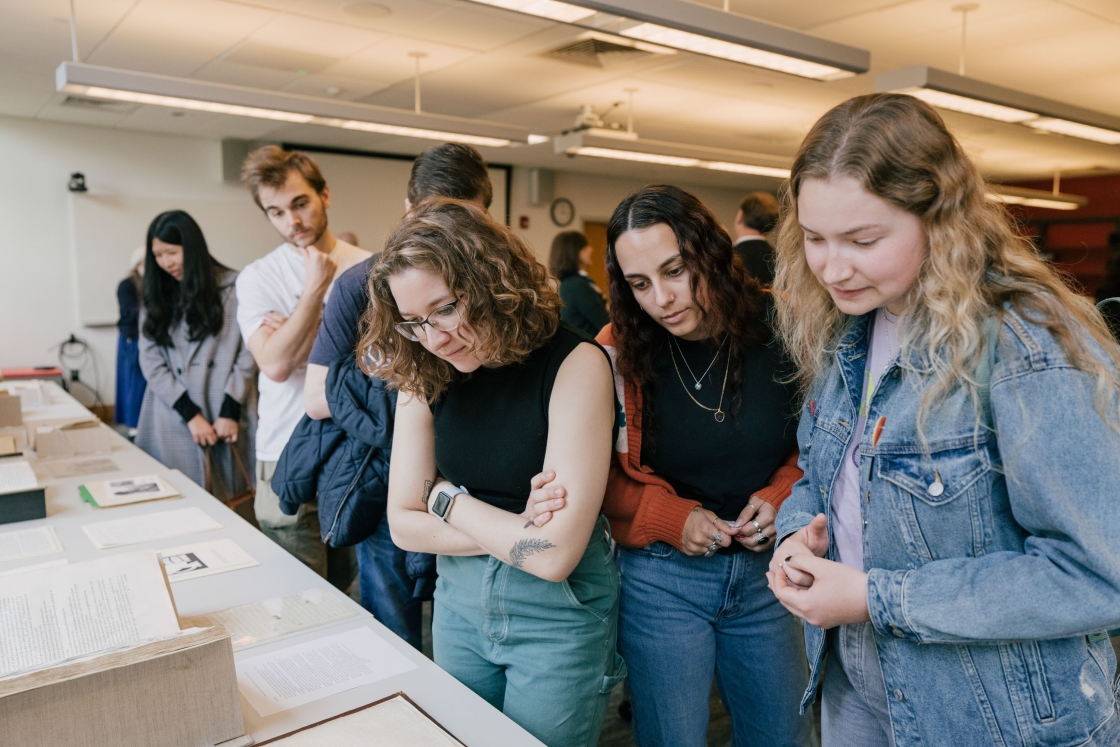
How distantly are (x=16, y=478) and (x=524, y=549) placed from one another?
158cm

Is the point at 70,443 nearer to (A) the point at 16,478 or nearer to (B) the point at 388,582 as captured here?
(A) the point at 16,478

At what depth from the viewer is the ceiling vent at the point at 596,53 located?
459cm

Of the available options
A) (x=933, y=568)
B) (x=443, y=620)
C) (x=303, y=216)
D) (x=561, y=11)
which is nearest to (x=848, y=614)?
(x=933, y=568)

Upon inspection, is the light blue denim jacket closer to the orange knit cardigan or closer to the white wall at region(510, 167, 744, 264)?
the orange knit cardigan

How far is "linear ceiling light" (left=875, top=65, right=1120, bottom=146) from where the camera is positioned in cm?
371

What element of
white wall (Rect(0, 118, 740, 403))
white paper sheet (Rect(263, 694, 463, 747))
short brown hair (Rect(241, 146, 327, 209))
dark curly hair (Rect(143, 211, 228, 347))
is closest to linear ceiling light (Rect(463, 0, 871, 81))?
short brown hair (Rect(241, 146, 327, 209))

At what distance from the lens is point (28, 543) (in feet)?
6.01

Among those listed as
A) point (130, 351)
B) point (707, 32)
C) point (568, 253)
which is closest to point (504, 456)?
point (707, 32)

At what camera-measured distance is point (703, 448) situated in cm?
150

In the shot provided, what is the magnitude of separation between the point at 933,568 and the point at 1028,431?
20 cm

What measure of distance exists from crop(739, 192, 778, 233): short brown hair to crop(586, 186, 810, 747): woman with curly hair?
301 centimetres

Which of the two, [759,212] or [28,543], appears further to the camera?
[759,212]

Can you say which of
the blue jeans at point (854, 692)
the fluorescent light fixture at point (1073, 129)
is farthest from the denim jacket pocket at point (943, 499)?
the fluorescent light fixture at point (1073, 129)

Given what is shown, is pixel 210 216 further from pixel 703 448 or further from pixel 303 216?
pixel 703 448
